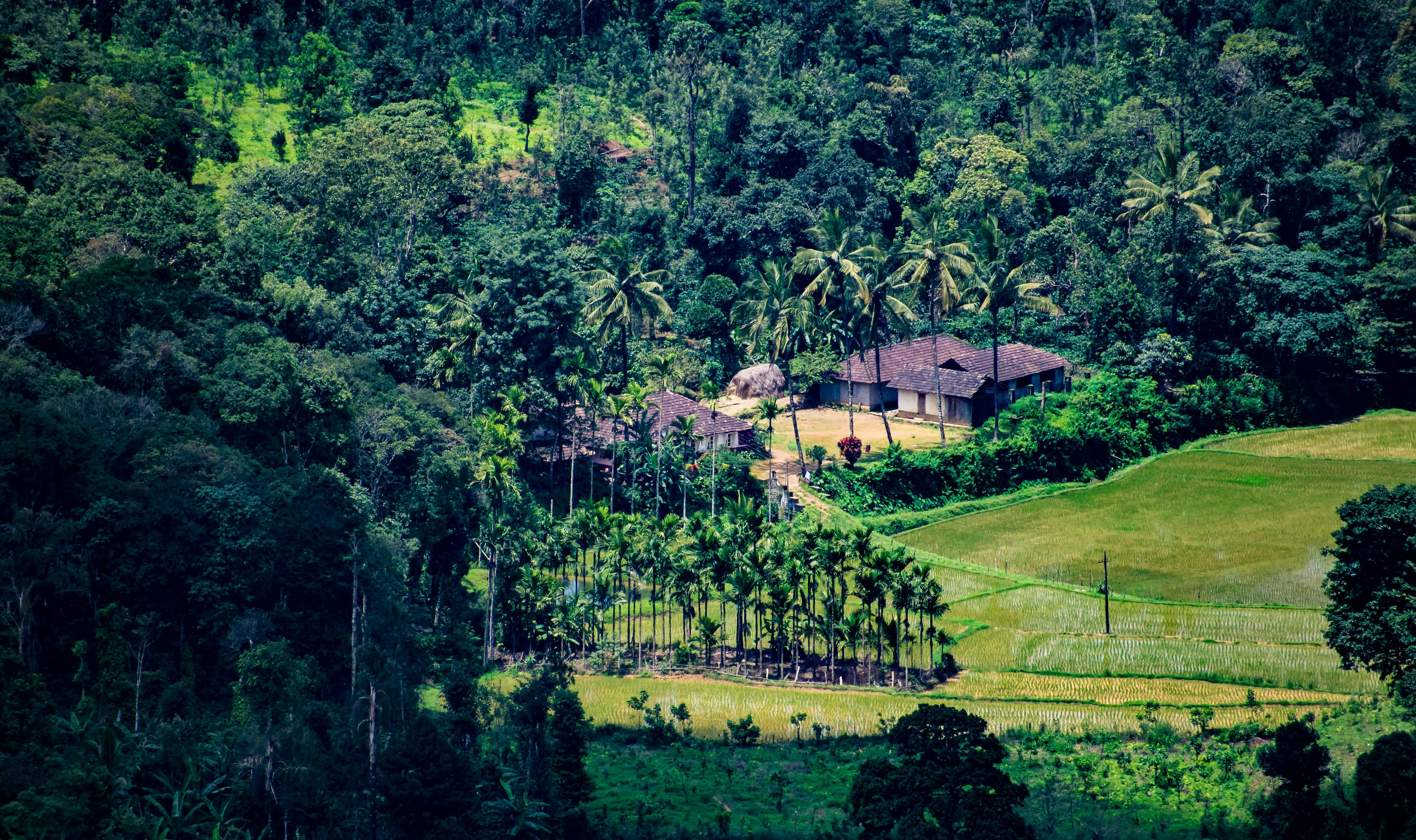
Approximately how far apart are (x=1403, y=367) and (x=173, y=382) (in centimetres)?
5324

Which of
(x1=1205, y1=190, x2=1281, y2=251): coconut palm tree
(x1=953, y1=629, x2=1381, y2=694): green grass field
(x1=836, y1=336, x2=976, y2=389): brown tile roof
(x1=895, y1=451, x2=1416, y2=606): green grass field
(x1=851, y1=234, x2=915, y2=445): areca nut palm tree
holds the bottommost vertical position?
(x1=953, y1=629, x2=1381, y2=694): green grass field

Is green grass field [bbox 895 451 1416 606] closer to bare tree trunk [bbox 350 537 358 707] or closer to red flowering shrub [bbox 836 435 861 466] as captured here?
red flowering shrub [bbox 836 435 861 466]

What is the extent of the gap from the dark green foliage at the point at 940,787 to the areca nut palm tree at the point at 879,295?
99.6ft

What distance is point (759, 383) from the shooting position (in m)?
66.6

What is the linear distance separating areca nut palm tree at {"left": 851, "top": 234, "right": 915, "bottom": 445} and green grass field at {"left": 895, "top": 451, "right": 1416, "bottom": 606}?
23.8 ft

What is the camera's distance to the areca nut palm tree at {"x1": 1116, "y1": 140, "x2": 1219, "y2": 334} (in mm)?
64812

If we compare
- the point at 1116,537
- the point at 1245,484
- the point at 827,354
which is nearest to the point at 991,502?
the point at 1116,537

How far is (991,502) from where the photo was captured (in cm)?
5412

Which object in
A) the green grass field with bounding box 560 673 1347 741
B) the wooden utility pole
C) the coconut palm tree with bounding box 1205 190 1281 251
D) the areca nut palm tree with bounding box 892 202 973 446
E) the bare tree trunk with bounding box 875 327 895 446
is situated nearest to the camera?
the green grass field with bounding box 560 673 1347 741

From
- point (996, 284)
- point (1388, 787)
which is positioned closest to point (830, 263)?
point (996, 284)

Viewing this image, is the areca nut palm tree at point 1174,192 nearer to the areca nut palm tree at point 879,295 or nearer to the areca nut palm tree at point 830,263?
the areca nut palm tree at point 879,295

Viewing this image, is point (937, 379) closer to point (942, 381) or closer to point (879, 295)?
point (942, 381)

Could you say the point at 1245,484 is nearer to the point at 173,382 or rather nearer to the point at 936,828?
the point at 936,828

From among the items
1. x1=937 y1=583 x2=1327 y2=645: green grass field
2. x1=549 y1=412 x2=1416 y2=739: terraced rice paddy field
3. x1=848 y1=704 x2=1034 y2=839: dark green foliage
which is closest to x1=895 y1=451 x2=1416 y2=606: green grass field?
x1=549 y1=412 x2=1416 y2=739: terraced rice paddy field
